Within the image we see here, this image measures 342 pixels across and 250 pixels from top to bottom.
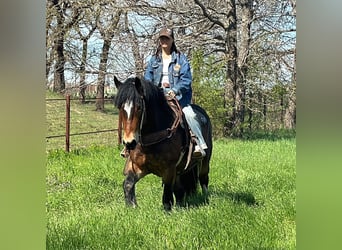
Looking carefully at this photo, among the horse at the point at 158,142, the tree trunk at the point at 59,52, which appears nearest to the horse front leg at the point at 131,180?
the horse at the point at 158,142

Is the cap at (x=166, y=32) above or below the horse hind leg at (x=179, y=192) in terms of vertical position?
above

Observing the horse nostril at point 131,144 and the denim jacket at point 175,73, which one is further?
the denim jacket at point 175,73

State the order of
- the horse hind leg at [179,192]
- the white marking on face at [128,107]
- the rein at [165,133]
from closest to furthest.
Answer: the white marking on face at [128,107], the rein at [165,133], the horse hind leg at [179,192]

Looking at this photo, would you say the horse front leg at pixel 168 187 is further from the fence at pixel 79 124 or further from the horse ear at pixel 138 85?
the horse ear at pixel 138 85

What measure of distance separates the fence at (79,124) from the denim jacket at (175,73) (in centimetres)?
18

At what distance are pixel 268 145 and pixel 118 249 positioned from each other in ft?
2.28

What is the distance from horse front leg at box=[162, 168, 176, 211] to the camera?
6.37 feet

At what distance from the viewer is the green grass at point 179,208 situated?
6.04ft

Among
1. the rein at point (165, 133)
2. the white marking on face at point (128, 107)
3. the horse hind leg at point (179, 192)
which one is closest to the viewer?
the white marking on face at point (128, 107)

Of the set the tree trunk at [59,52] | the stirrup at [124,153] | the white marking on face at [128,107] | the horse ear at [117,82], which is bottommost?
the stirrup at [124,153]

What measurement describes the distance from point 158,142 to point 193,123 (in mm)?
161

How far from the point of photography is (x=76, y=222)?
1.88 m

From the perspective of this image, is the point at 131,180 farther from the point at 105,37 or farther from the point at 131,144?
the point at 105,37
